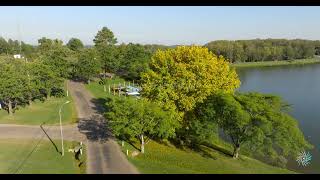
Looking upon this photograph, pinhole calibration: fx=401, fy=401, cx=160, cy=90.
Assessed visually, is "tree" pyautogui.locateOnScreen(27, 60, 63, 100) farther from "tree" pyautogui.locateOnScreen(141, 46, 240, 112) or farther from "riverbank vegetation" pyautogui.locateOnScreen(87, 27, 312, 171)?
"tree" pyautogui.locateOnScreen(141, 46, 240, 112)

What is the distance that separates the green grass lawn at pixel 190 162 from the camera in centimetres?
1864

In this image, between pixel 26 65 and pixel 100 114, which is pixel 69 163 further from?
pixel 26 65

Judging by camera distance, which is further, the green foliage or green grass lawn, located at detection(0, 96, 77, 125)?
the green foliage

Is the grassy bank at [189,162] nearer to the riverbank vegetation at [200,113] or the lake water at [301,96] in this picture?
the riverbank vegetation at [200,113]

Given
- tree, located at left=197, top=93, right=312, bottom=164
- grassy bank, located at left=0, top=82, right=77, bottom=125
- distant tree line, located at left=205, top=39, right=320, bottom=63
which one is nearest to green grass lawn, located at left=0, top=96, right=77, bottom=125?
grassy bank, located at left=0, top=82, right=77, bottom=125

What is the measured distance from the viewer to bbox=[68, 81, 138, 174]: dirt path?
18391mm

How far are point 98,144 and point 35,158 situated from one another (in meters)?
3.79

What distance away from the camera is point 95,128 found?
1018 inches

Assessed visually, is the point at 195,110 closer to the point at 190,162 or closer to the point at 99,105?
the point at 190,162

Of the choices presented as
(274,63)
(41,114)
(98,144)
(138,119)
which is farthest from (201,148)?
(274,63)

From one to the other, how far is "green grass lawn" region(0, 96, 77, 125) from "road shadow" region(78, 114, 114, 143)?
1124 millimetres

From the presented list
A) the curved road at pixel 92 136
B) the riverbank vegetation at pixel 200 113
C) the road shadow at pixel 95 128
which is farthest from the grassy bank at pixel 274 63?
the riverbank vegetation at pixel 200 113
